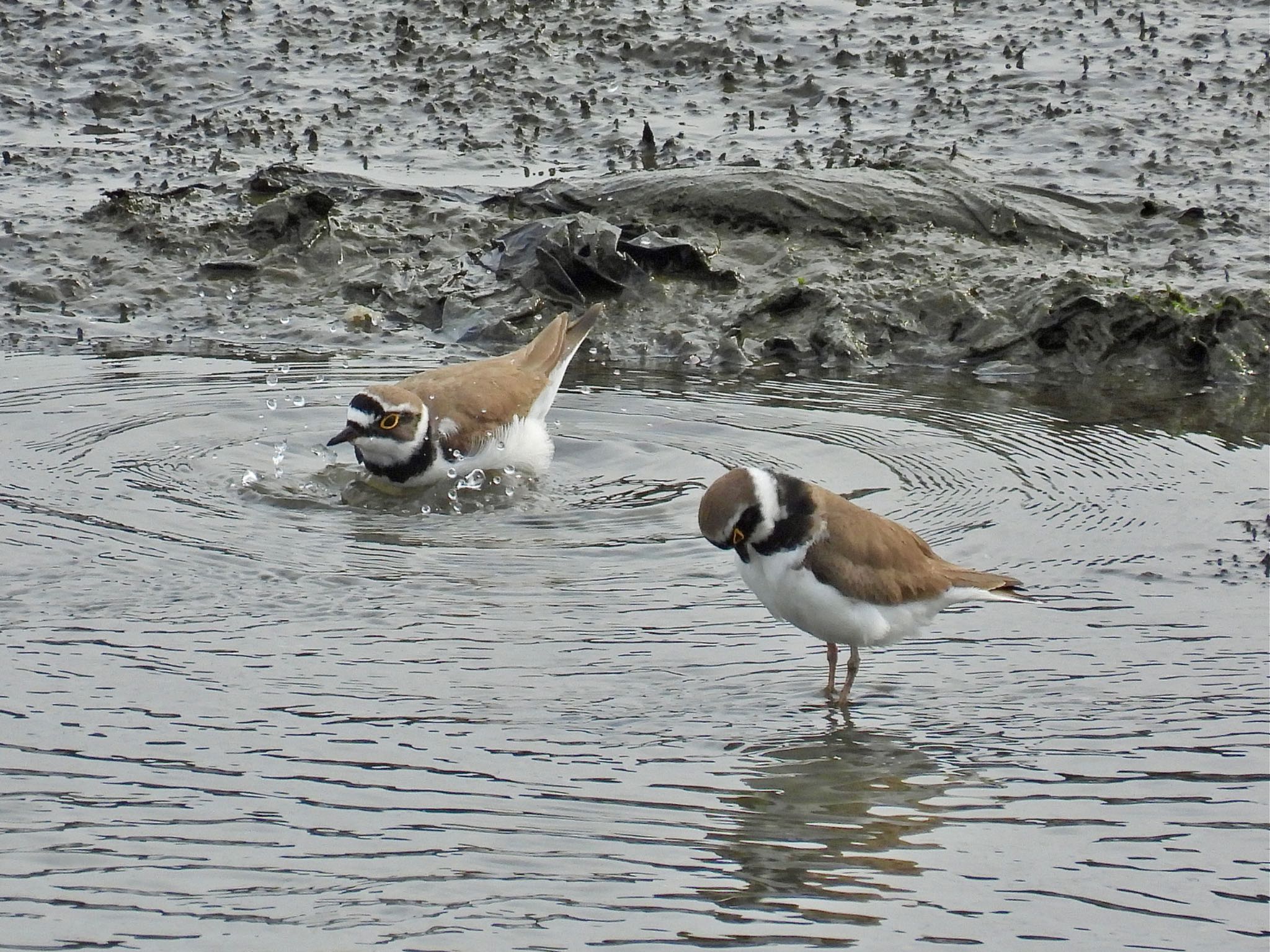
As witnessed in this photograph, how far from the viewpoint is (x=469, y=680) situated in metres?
6.34

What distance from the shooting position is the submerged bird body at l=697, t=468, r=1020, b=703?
6441mm

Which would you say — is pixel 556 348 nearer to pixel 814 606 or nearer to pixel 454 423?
pixel 454 423

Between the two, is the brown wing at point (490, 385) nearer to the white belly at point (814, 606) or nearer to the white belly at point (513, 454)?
the white belly at point (513, 454)

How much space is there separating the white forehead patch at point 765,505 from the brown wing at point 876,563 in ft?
0.63

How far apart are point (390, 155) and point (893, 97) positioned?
3.87m

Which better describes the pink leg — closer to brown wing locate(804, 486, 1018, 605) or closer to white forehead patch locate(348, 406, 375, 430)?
brown wing locate(804, 486, 1018, 605)

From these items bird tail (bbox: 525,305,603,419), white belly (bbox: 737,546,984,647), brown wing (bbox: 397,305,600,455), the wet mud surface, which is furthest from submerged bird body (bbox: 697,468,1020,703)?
the wet mud surface

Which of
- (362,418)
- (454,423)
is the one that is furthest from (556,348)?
(362,418)

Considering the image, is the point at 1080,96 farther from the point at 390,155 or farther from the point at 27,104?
the point at 27,104

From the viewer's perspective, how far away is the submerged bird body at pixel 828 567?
21.1 feet

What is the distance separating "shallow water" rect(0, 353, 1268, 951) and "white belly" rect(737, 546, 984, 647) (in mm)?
201

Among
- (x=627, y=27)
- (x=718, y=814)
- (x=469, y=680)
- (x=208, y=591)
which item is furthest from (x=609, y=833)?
(x=627, y=27)

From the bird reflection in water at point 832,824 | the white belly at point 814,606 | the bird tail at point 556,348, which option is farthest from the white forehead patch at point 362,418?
the bird reflection in water at point 832,824

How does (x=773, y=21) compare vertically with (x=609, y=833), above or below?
above
